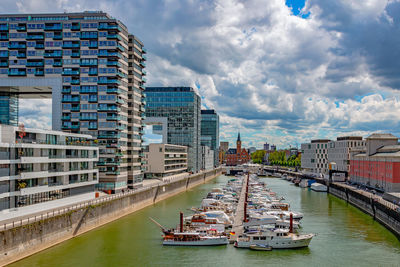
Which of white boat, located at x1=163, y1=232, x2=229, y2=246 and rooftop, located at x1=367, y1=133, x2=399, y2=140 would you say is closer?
white boat, located at x1=163, y1=232, x2=229, y2=246

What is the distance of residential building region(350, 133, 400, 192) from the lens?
100500 mm

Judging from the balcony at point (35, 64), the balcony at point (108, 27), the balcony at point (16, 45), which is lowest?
the balcony at point (35, 64)

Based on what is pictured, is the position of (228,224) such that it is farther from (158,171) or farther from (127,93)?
(158,171)

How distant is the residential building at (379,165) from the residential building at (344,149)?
18666 mm

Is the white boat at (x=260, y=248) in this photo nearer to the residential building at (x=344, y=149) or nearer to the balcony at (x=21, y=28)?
the balcony at (x=21, y=28)

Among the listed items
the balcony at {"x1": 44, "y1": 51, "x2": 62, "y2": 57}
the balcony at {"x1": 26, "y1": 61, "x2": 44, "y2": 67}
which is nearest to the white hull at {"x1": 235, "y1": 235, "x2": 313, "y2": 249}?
the balcony at {"x1": 44, "y1": 51, "x2": 62, "y2": 57}

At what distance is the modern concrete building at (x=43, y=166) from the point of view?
57125mm

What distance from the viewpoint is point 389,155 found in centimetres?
10631

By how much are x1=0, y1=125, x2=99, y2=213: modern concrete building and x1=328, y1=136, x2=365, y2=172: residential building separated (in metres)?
119

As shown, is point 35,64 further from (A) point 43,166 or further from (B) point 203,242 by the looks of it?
(B) point 203,242

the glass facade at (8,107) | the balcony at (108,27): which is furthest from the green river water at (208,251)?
the glass facade at (8,107)

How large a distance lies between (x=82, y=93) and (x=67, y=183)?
3294cm

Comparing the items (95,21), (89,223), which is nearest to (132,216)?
(89,223)

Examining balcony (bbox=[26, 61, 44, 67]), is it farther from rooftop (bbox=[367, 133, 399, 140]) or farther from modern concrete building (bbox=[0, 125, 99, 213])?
rooftop (bbox=[367, 133, 399, 140])
